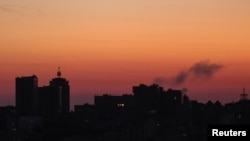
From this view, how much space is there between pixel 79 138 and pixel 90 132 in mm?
8148

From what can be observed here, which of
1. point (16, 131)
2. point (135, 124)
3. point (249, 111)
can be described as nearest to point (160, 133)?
point (135, 124)

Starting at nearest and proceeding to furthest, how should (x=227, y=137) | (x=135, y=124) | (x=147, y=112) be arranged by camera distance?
(x=227, y=137) < (x=135, y=124) < (x=147, y=112)

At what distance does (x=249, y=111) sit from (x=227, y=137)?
322ft

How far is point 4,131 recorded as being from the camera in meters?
131

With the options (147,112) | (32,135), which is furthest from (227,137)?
(147,112)

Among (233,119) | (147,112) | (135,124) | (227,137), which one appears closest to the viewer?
(227,137)

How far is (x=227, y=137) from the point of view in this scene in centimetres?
3139

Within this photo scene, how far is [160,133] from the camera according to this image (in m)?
126

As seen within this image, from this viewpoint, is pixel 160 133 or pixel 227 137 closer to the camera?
pixel 227 137

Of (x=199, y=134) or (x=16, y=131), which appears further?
(x=16, y=131)

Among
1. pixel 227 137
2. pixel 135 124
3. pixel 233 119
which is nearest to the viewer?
pixel 227 137

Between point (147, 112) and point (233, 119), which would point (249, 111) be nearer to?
point (233, 119)

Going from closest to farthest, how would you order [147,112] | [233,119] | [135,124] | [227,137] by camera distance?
[227,137] < [233,119] < [135,124] < [147,112]

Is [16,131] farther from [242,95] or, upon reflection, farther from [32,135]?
[242,95]
